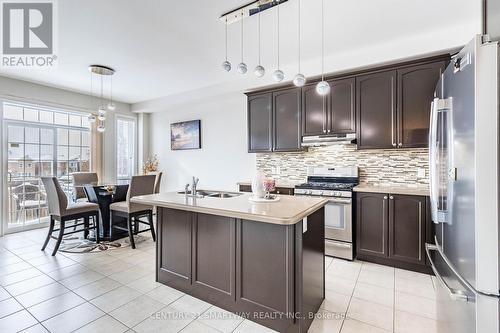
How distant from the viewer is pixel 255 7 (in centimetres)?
228

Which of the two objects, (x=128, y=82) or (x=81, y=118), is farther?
(x=81, y=118)

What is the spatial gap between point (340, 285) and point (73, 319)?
243 cm

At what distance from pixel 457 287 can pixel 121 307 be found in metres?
2.43

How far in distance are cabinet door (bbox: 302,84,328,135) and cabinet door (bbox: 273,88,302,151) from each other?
0.32 feet

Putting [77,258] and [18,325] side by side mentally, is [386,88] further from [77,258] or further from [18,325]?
[77,258]

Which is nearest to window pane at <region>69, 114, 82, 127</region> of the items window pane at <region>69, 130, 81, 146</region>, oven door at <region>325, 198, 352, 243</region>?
window pane at <region>69, 130, 81, 146</region>

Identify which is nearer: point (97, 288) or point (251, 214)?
point (251, 214)

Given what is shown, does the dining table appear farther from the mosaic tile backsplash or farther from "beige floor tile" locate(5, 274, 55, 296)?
the mosaic tile backsplash

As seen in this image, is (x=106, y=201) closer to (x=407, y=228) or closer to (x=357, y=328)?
(x=357, y=328)

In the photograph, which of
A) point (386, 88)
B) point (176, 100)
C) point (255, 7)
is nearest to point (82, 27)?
point (255, 7)

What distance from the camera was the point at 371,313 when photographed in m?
2.06

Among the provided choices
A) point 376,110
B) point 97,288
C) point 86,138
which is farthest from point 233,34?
point 86,138

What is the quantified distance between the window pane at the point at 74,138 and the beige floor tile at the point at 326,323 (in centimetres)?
557

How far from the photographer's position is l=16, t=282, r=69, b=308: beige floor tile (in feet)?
7.30
